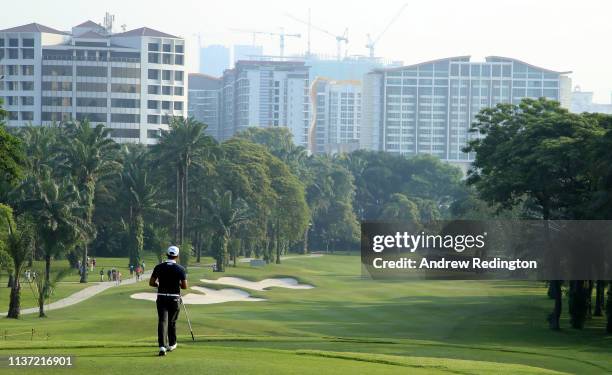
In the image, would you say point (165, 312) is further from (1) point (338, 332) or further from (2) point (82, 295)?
(2) point (82, 295)

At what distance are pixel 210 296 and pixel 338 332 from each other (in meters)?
36.3

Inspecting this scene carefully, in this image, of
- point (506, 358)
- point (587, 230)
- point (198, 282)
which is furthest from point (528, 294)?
point (506, 358)

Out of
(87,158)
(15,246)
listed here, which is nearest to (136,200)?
(87,158)

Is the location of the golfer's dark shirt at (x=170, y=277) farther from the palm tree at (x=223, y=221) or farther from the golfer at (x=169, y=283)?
the palm tree at (x=223, y=221)

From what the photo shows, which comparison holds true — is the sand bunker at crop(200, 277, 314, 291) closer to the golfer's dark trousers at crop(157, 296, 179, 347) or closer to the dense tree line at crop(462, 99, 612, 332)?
the dense tree line at crop(462, 99, 612, 332)

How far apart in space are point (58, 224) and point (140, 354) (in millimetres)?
63620

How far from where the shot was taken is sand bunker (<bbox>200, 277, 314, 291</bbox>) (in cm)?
11206

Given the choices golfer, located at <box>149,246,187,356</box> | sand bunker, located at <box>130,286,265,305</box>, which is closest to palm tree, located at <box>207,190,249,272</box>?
sand bunker, located at <box>130,286,265,305</box>

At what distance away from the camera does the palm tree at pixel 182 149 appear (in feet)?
421

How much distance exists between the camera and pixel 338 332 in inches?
2608

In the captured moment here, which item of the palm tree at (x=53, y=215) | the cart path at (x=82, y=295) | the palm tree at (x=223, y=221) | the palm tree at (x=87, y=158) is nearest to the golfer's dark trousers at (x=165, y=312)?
the cart path at (x=82, y=295)

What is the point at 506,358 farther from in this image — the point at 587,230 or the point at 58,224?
the point at 58,224

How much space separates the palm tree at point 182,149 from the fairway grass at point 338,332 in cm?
831

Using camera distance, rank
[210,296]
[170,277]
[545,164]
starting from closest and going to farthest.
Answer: [170,277]
[545,164]
[210,296]
